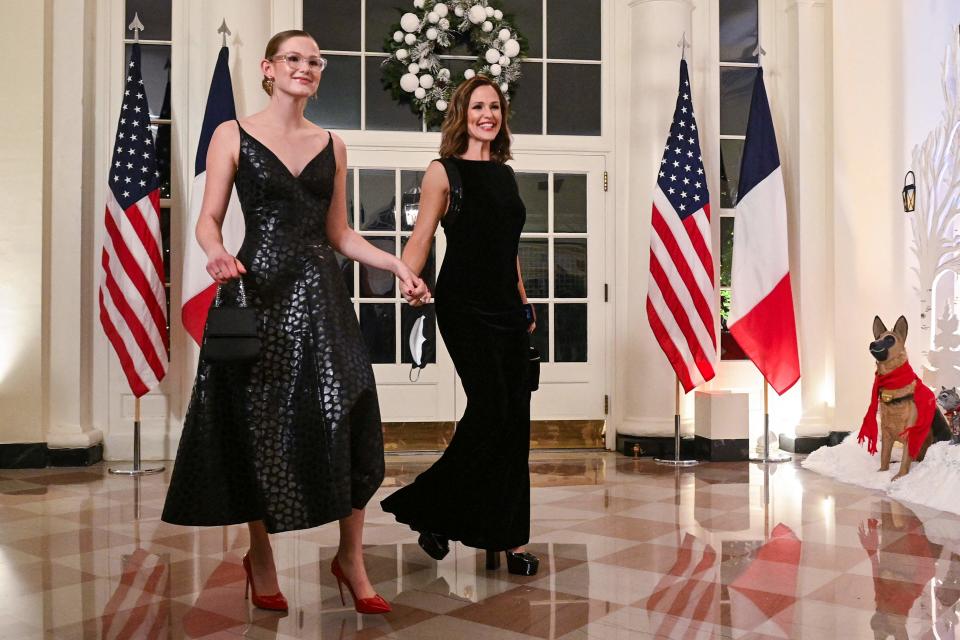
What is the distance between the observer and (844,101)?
5953 mm

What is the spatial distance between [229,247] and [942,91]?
4.32 metres

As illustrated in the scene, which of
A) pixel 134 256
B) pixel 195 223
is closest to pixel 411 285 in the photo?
pixel 195 223

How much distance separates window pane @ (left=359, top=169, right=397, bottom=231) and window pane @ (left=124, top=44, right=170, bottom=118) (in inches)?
54.2

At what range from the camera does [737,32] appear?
253 inches

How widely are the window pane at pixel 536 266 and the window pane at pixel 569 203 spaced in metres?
0.18

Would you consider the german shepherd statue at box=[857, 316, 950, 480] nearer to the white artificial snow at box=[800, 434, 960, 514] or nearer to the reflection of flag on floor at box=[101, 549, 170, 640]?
the white artificial snow at box=[800, 434, 960, 514]

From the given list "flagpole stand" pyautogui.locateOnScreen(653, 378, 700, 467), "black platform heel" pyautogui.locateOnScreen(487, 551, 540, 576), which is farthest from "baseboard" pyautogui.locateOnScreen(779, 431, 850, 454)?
"black platform heel" pyautogui.locateOnScreen(487, 551, 540, 576)

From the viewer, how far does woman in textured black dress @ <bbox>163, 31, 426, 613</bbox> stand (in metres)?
2.35

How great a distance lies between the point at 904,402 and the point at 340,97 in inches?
155

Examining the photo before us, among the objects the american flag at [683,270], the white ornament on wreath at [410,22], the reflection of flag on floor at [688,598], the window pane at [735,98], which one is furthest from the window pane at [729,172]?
the reflection of flag on floor at [688,598]

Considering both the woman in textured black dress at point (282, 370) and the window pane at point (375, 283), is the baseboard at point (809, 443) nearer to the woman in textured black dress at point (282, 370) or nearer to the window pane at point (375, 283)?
the window pane at point (375, 283)

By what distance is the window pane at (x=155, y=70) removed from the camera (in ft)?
19.4

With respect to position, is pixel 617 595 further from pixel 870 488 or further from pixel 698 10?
pixel 698 10

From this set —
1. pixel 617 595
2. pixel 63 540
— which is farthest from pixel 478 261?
pixel 63 540
